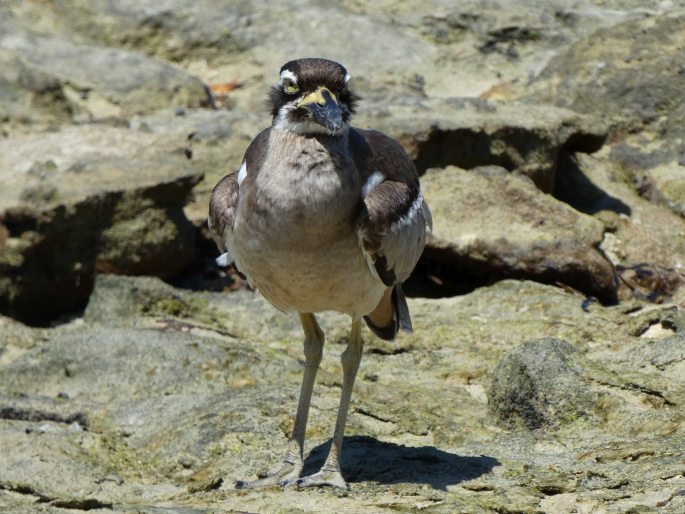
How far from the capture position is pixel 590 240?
9.38 meters

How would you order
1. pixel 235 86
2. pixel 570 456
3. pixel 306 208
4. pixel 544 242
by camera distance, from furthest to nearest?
pixel 235 86 < pixel 544 242 < pixel 570 456 < pixel 306 208

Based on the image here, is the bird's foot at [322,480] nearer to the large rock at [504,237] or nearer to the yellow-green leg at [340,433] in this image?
the yellow-green leg at [340,433]

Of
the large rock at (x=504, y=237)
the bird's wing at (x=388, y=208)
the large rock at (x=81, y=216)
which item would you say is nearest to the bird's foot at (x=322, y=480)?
the bird's wing at (x=388, y=208)

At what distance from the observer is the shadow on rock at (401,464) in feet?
20.2

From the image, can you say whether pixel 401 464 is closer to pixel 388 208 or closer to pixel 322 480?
pixel 322 480

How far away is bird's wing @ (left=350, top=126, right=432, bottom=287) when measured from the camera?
6141 mm

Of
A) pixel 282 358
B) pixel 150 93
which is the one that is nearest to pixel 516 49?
pixel 150 93

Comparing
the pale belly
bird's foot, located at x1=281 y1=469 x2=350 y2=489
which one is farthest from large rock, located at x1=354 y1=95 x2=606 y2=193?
bird's foot, located at x1=281 y1=469 x2=350 y2=489

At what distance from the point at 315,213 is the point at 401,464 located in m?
1.40

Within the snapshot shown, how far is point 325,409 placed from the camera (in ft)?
23.7

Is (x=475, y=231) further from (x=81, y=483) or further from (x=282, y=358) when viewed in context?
(x=81, y=483)

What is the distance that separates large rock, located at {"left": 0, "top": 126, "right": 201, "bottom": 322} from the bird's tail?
8.72ft

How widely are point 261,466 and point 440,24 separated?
7668 millimetres

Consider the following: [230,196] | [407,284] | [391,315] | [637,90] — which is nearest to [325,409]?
[391,315]
